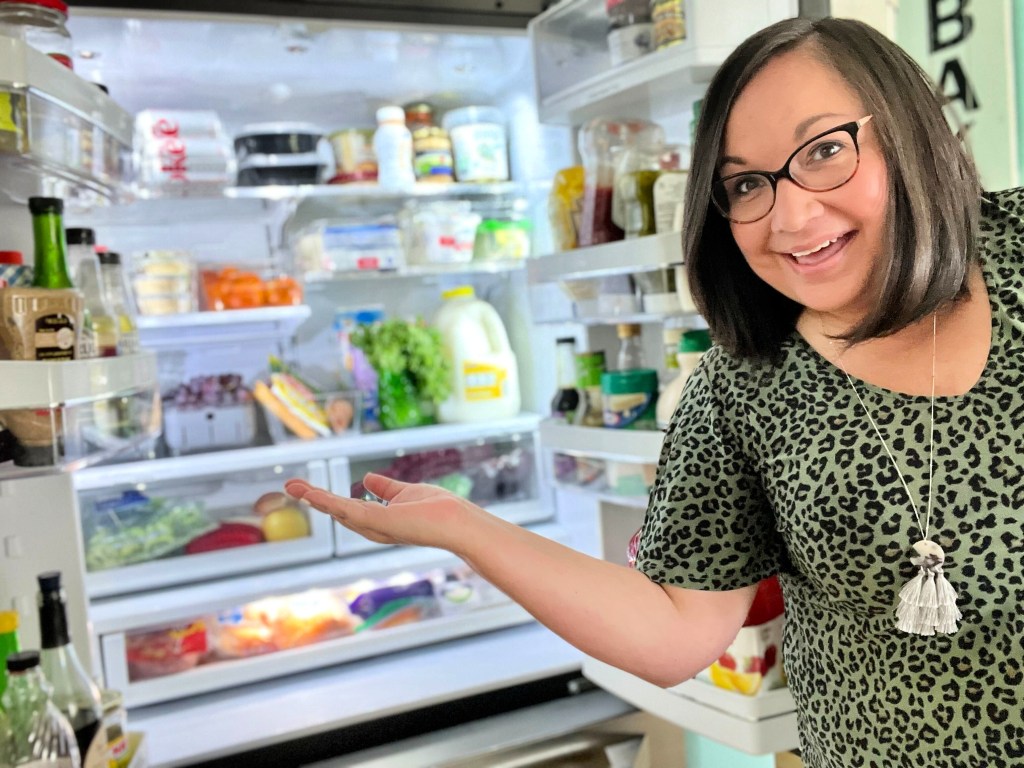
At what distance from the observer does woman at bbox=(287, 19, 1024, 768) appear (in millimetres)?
762

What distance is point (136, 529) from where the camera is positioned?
2287 mm

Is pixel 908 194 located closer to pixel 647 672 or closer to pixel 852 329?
pixel 852 329

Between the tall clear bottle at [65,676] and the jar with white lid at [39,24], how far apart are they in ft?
2.32

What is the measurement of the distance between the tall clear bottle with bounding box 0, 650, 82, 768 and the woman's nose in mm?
988

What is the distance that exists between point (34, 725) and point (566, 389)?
1.09 meters

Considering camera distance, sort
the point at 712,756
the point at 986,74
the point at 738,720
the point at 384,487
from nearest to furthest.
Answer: the point at 384,487 < the point at 986,74 < the point at 738,720 < the point at 712,756

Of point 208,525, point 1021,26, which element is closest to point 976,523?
point 1021,26

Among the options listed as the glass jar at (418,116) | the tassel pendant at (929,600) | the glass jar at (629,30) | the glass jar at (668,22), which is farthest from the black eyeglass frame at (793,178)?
the glass jar at (418,116)

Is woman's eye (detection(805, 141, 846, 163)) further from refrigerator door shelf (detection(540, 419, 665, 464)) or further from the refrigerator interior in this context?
the refrigerator interior

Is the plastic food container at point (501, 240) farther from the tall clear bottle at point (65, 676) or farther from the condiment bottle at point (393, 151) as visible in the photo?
the tall clear bottle at point (65, 676)

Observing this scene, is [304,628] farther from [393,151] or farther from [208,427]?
[393,151]

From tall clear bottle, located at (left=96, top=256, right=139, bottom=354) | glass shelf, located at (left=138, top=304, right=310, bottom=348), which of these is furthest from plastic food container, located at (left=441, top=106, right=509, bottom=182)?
tall clear bottle, located at (left=96, top=256, right=139, bottom=354)

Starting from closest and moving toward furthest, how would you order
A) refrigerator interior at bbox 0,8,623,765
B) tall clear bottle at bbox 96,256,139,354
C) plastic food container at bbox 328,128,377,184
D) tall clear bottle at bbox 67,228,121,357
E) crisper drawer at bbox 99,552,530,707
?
tall clear bottle at bbox 67,228,121,357, tall clear bottle at bbox 96,256,139,354, refrigerator interior at bbox 0,8,623,765, crisper drawer at bbox 99,552,530,707, plastic food container at bbox 328,128,377,184

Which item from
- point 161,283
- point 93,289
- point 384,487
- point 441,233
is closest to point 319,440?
point 161,283
